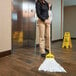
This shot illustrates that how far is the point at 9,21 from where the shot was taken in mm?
3695

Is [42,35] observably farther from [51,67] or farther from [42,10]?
[51,67]

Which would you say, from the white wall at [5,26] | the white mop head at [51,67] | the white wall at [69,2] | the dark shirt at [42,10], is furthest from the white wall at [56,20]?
the white mop head at [51,67]

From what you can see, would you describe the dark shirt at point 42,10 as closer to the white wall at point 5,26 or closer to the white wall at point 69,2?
the white wall at point 5,26

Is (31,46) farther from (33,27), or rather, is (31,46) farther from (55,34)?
(55,34)

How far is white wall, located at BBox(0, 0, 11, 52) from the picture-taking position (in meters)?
3.44

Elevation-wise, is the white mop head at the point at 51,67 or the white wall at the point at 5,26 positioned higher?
the white wall at the point at 5,26

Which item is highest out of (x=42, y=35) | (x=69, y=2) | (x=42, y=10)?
(x=69, y=2)

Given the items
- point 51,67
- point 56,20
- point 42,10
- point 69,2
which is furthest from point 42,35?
point 69,2

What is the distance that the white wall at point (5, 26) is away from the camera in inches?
135

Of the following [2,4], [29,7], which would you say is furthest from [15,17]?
[2,4]

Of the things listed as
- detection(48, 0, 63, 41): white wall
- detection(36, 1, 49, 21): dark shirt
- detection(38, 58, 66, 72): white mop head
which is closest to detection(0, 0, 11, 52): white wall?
detection(36, 1, 49, 21): dark shirt

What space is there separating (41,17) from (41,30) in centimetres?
29

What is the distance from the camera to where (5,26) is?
3564 millimetres

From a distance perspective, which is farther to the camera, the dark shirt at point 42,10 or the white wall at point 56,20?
the white wall at point 56,20
